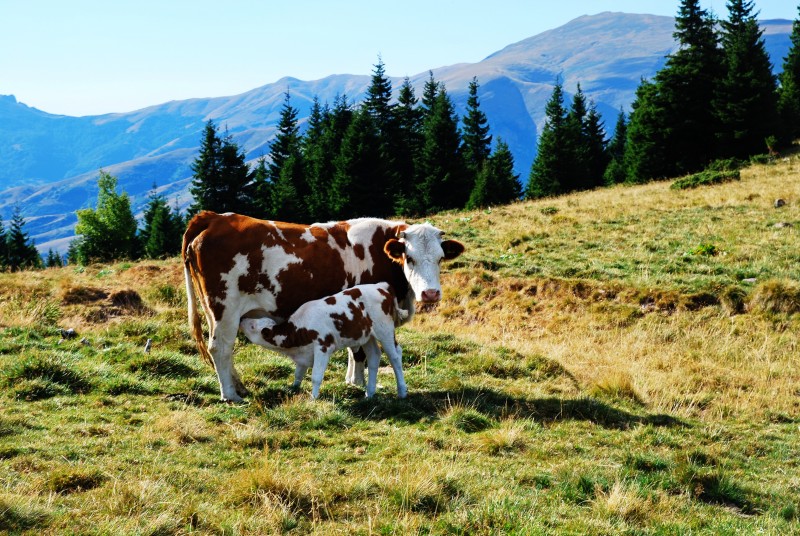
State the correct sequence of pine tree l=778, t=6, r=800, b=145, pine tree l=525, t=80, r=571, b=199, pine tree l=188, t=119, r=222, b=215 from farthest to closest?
1. pine tree l=188, t=119, r=222, b=215
2. pine tree l=525, t=80, r=571, b=199
3. pine tree l=778, t=6, r=800, b=145

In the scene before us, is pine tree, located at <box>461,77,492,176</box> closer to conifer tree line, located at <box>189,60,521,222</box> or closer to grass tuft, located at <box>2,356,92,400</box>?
conifer tree line, located at <box>189,60,521,222</box>

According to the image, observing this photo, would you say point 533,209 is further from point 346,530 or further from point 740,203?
point 346,530

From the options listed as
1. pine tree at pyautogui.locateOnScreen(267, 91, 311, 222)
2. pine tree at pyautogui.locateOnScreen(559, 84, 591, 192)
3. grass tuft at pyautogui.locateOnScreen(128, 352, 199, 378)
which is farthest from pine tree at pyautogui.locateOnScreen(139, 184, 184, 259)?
grass tuft at pyautogui.locateOnScreen(128, 352, 199, 378)

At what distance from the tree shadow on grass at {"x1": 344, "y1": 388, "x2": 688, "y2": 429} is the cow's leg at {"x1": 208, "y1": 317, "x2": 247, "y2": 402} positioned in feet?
5.62

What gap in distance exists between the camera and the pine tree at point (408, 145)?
179 feet

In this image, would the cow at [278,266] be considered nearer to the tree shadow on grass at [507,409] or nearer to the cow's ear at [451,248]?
the cow's ear at [451,248]

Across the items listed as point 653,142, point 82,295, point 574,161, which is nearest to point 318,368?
point 82,295

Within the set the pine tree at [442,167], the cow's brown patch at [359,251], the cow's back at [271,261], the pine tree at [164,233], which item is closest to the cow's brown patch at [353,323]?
the cow's back at [271,261]

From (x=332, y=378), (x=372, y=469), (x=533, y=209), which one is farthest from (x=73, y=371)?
(x=533, y=209)

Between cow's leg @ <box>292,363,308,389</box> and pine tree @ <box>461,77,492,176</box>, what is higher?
pine tree @ <box>461,77,492,176</box>

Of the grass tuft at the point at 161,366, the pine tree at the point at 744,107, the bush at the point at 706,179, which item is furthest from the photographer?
the pine tree at the point at 744,107

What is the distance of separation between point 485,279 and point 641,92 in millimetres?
44450

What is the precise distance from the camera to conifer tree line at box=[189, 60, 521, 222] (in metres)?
51.9

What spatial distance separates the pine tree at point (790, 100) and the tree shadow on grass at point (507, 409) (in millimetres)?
45489
